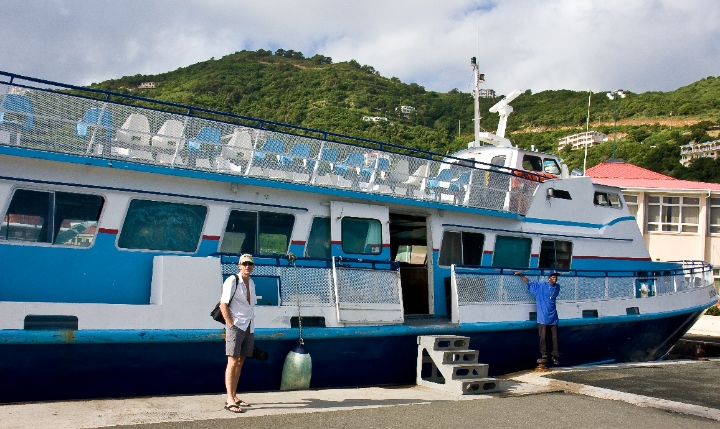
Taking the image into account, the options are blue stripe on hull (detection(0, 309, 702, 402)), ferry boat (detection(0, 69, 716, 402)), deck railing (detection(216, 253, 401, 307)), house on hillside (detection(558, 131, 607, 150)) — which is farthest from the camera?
house on hillside (detection(558, 131, 607, 150))

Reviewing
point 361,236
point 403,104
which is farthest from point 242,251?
point 403,104

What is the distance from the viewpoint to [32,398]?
7.09m

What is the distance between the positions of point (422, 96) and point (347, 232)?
5823 cm

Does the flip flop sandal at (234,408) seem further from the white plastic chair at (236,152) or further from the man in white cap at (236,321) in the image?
the white plastic chair at (236,152)

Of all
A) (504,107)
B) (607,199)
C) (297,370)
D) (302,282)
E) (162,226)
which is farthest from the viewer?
(504,107)

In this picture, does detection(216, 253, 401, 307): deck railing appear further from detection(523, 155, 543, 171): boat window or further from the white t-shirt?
detection(523, 155, 543, 171): boat window

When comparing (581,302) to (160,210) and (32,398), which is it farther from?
(32,398)

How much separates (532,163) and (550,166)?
39cm

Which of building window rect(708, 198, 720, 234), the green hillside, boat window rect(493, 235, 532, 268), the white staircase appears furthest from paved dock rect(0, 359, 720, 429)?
the green hillside

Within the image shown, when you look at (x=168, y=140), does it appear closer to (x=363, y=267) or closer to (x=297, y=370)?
(x=363, y=267)

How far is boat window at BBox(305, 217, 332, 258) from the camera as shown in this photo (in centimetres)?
988

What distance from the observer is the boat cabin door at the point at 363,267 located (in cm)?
909

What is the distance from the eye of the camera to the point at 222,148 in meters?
8.96

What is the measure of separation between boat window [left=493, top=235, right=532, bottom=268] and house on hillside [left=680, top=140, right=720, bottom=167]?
44.4 meters
